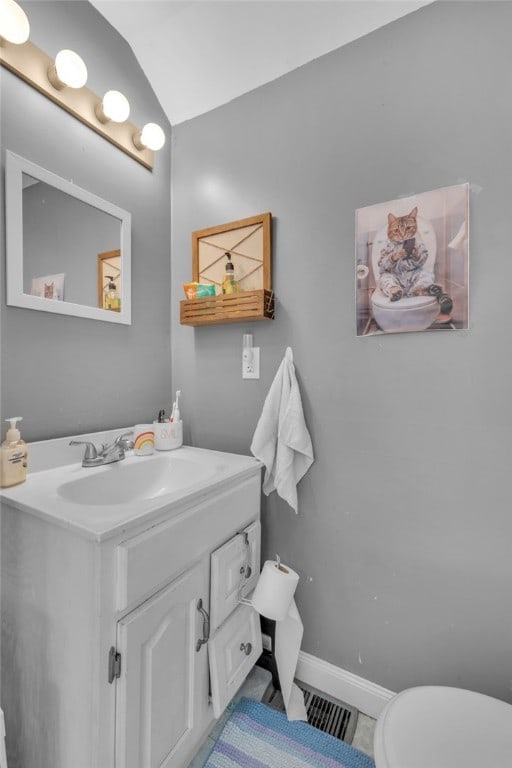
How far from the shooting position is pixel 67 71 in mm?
1054

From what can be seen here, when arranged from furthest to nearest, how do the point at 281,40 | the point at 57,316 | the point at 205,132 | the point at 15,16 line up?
1. the point at 205,132
2. the point at 281,40
3. the point at 57,316
4. the point at 15,16

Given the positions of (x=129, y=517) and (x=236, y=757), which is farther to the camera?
(x=236, y=757)

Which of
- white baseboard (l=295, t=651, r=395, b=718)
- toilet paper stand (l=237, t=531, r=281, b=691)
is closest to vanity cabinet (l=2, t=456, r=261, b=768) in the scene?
toilet paper stand (l=237, t=531, r=281, b=691)

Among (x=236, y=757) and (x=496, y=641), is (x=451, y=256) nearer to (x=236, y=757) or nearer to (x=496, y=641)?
(x=496, y=641)

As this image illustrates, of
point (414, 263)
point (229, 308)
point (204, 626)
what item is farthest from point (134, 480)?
point (414, 263)

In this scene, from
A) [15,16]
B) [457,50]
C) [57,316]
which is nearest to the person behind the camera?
[15,16]

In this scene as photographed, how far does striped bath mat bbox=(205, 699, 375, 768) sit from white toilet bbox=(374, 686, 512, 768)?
0.38 m

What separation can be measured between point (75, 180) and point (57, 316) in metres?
0.49

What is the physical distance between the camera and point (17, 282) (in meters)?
1.00

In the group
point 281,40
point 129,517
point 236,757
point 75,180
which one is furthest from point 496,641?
point 281,40

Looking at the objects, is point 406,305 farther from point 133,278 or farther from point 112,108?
point 112,108

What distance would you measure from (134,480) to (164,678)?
564 mm

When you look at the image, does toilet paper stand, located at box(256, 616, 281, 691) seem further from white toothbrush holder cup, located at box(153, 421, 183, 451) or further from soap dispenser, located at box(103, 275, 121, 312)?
soap dispenser, located at box(103, 275, 121, 312)

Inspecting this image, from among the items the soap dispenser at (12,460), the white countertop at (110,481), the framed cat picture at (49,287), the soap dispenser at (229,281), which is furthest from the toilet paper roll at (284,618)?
the framed cat picture at (49,287)
